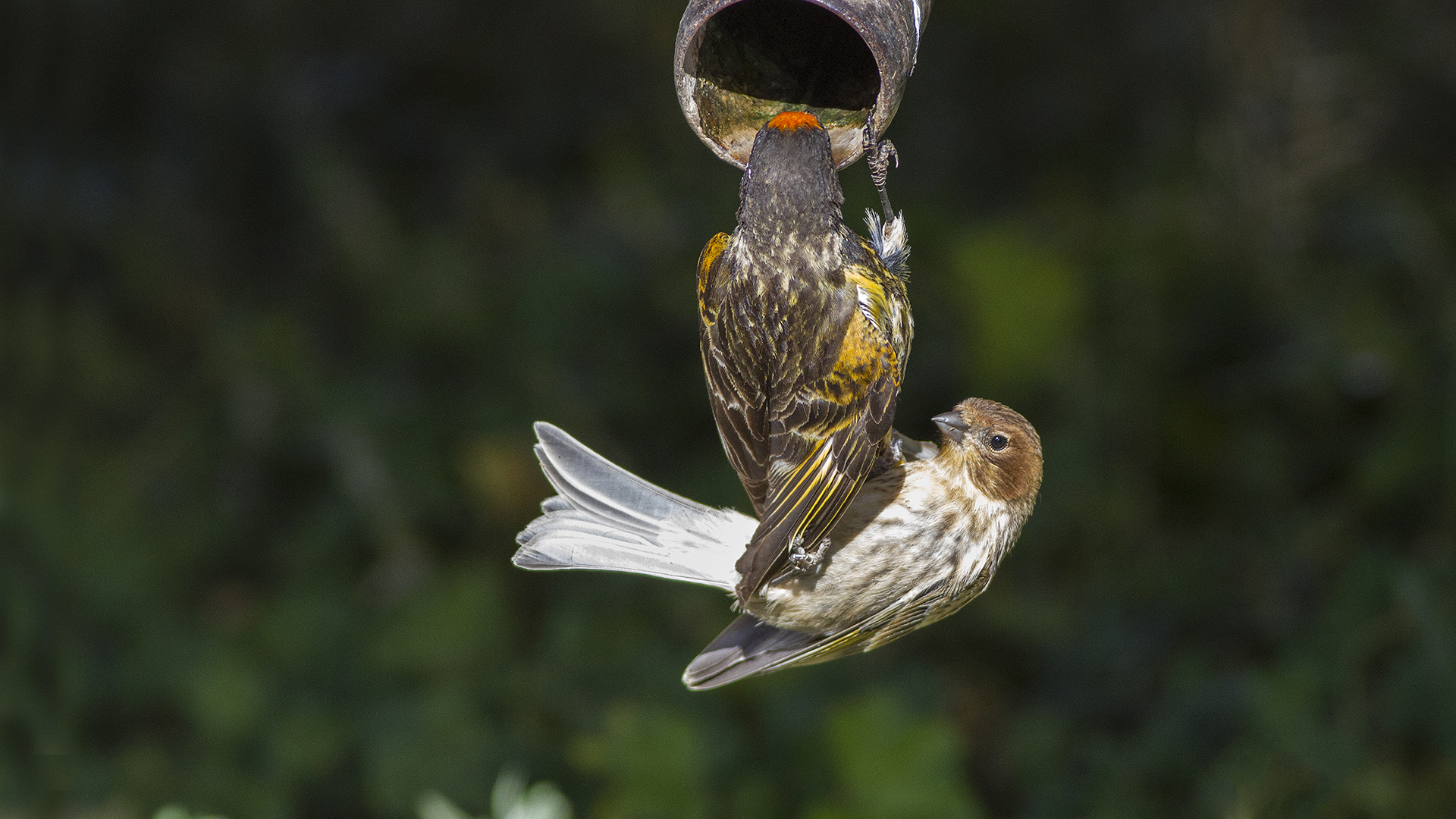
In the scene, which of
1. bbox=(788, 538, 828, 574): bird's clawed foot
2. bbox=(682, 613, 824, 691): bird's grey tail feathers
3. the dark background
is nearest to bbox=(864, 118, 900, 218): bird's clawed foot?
bbox=(788, 538, 828, 574): bird's clawed foot

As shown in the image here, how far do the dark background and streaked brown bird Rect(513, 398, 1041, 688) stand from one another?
1.18 metres

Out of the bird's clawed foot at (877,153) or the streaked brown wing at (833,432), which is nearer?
the streaked brown wing at (833,432)

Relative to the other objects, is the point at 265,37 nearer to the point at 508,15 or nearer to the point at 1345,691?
the point at 508,15

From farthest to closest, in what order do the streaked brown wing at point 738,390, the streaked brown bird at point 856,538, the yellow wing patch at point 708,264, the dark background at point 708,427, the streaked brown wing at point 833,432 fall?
the dark background at point 708,427, the streaked brown bird at point 856,538, the yellow wing patch at point 708,264, the streaked brown wing at point 738,390, the streaked brown wing at point 833,432

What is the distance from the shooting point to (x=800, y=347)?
168 cm

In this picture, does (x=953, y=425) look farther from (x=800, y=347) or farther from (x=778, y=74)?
(x=778, y=74)

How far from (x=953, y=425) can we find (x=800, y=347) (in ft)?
1.45

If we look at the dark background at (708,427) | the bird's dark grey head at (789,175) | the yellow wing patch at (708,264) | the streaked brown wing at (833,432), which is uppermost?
the bird's dark grey head at (789,175)

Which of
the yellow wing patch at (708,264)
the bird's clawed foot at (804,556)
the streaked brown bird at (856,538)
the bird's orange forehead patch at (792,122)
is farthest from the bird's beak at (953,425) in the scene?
the bird's orange forehead patch at (792,122)

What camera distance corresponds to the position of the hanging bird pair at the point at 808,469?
5.36ft

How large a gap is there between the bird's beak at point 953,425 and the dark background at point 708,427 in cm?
127

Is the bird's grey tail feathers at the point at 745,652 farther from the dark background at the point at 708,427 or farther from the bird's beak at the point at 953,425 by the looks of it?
the dark background at the point at 708,427

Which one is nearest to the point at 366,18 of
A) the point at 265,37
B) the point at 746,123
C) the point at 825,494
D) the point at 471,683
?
the point at 265,37

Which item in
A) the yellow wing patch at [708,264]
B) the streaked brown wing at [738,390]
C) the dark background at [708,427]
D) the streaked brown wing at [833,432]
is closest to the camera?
the streaked brown wing at [833,432]
